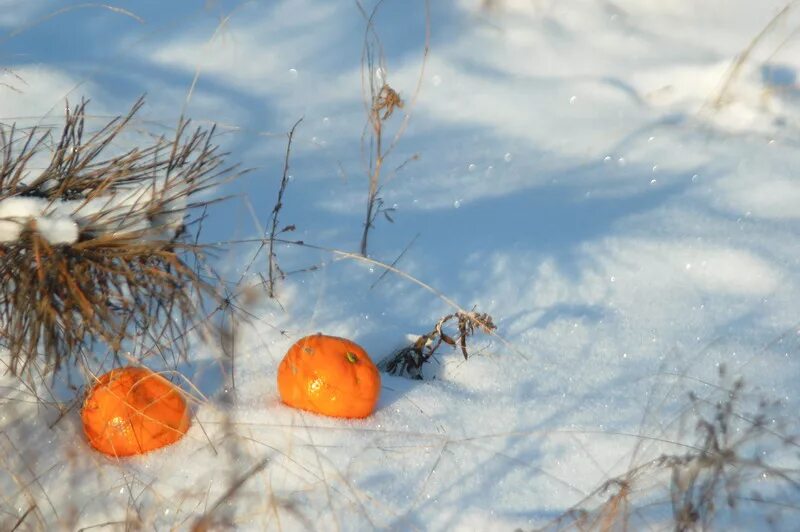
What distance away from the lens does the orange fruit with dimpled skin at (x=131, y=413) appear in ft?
7.95

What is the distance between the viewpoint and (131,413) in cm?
243

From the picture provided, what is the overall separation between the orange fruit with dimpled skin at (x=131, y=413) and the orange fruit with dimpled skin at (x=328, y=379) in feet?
0.99

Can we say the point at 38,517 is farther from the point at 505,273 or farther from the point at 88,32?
the point at 88,32

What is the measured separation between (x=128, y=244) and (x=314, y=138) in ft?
5.97

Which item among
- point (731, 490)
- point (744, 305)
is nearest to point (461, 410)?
point (731, 490)

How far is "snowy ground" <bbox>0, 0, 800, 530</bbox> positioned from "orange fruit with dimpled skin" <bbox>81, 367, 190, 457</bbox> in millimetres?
45

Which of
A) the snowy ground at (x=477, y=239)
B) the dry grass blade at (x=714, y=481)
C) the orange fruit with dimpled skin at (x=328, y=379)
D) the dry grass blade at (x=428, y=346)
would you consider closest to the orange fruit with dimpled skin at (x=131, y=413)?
the snowy ground at (x=477, y=239)

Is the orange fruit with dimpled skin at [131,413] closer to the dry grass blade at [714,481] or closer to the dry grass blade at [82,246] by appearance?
the dry grass blade at [82,246]

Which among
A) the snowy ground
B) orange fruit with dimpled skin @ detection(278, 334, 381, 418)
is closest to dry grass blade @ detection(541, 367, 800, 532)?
the snowy ground

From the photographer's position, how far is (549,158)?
4.08m

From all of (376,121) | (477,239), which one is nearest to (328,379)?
(477,239)

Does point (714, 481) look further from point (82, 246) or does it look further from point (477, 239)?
point (477, 239)

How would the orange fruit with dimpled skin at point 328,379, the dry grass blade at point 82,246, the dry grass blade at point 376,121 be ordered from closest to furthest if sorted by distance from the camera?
the dry grass blade at point 82,246
the orange fruit with dimpled skin at point 328,379
the dry grass blade at point 376,121

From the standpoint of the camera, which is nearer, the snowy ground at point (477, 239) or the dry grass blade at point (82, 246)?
the dry grass blade at point (82, 246)
